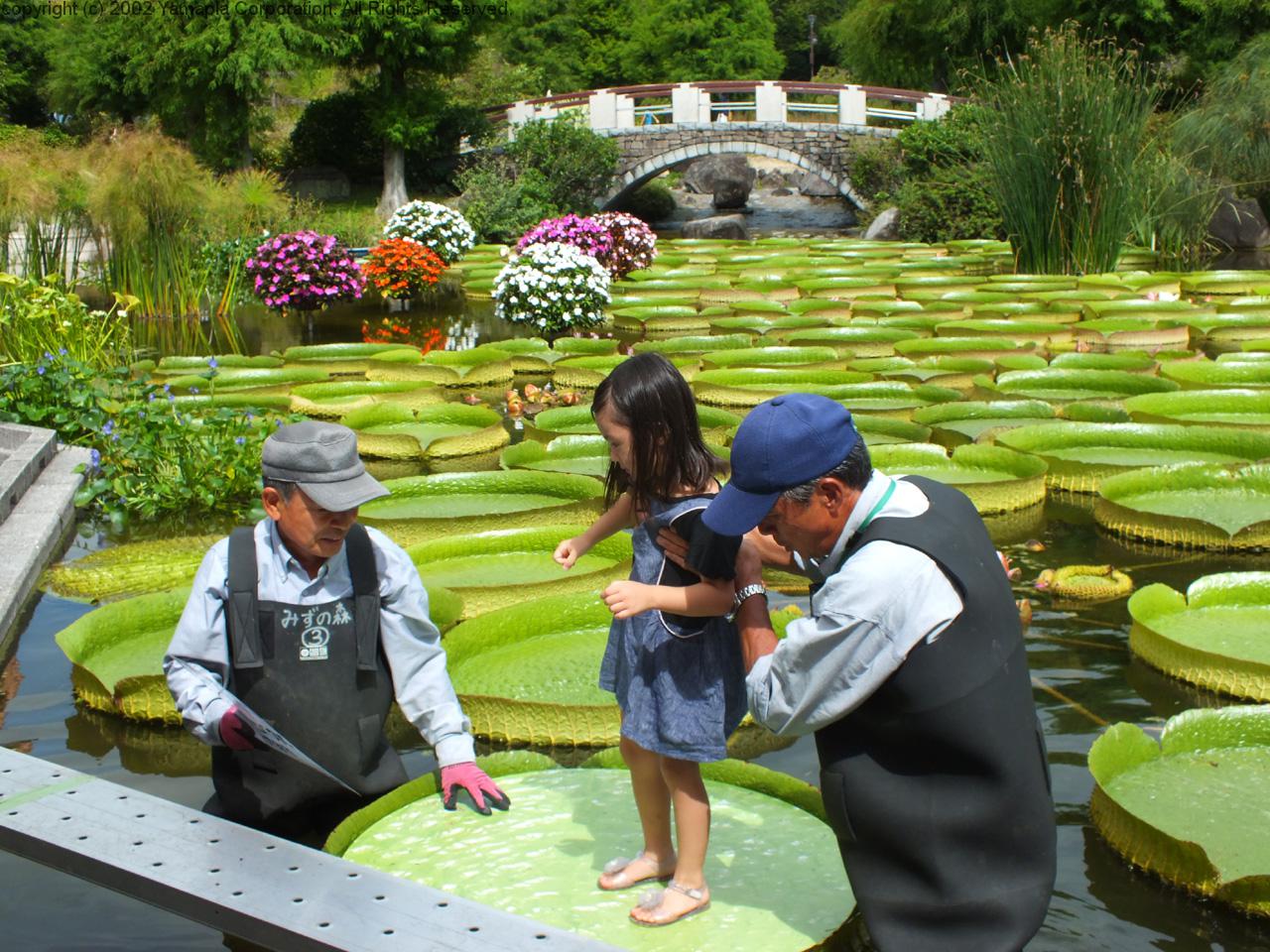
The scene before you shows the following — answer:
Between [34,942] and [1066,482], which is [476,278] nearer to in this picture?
[1066,482]

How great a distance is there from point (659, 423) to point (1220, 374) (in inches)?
278

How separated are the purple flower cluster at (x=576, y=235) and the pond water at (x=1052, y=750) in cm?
925

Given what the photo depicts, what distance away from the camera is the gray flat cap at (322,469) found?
263 centimetres

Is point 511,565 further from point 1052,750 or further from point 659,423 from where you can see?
point 659,423

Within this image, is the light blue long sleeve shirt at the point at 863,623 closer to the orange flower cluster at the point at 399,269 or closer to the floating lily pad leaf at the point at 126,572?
the floating lily pad leaf at the point at 126,572

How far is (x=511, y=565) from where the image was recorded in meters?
5.38

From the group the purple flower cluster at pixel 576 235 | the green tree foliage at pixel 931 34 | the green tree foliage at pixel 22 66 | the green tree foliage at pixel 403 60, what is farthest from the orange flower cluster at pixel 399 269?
the green tree foliage at pixel 22 66

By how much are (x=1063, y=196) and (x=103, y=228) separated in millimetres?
10003

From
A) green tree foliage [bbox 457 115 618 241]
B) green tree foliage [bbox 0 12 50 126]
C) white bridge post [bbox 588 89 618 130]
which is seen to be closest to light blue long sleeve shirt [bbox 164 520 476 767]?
green tree foliage [bbox 457 115 618 241]

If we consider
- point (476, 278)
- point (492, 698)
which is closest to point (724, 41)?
point (476, 278)

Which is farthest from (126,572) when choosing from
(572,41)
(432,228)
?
(572,41)

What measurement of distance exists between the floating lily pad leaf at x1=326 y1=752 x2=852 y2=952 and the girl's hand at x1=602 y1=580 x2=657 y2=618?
0.72 metres

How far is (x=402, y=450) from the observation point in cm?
738

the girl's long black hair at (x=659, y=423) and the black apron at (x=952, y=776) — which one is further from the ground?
the girl's long black hair at (x=659, y=423)
